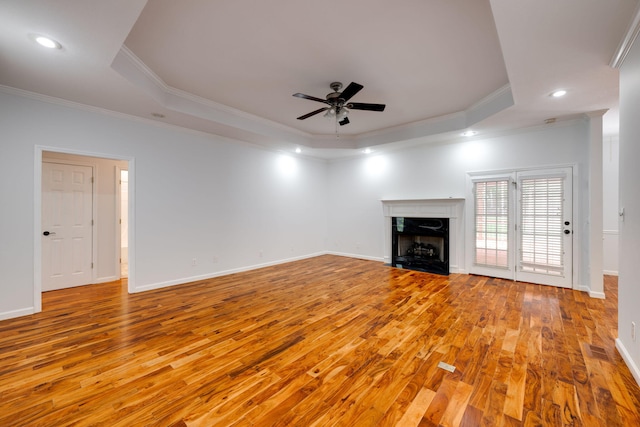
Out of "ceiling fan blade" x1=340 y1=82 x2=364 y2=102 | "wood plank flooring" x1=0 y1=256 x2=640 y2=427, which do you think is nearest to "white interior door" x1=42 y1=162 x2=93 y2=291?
"wood plank flooring" x1=0 y1=256 x2=640 y2=427

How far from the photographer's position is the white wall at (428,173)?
14.2 ft

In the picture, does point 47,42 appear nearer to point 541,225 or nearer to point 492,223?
point 492,223

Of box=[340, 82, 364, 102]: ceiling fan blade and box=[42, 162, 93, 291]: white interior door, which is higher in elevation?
box=[340, 82, 364, 102]: ceiling fan blade

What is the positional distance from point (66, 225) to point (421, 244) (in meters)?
6.88

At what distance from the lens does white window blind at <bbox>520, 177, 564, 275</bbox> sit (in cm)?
447

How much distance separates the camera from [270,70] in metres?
3.36

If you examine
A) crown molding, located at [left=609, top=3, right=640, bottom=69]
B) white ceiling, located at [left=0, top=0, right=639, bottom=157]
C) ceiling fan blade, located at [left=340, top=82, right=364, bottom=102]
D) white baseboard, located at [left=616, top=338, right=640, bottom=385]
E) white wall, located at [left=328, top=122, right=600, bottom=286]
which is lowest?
white baseboard, located at [left=616, top=338, right=640, bottom=385]

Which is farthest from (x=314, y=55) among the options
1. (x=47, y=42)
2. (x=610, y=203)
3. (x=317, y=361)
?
(x=610, y=203)

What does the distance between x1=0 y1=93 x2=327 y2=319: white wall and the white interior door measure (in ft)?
4.15

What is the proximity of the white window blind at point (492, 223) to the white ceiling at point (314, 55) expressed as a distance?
1.13 m

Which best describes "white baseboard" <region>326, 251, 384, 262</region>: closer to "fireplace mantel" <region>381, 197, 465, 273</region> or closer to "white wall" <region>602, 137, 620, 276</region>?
"fireplace mantel" <region>381, 197, 465, 273</region>

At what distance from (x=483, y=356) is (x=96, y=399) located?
3071mm

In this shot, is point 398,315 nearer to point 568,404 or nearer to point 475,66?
point 568,404

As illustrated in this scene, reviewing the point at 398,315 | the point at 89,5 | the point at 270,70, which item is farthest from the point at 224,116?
the point at 398,315
